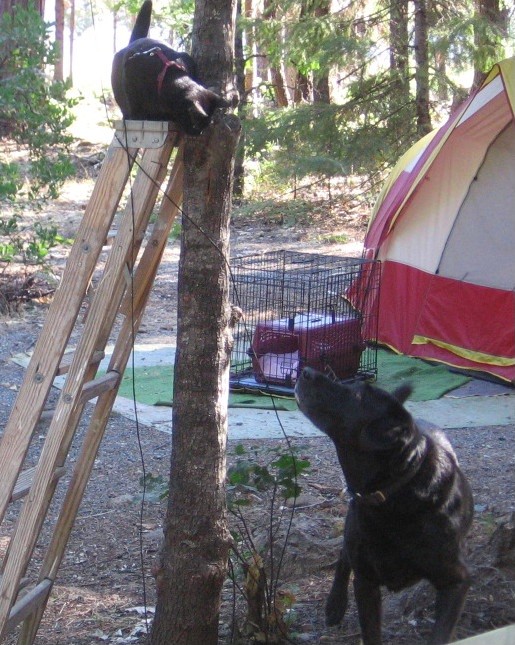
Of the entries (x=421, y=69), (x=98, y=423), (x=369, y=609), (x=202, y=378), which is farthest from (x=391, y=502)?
(x=421, y=69)

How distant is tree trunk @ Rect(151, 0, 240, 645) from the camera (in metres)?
2.96

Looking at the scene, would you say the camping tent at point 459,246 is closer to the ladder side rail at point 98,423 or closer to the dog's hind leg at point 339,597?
the dog's hind leg at point 339,597

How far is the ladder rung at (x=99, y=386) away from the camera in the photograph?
304cm

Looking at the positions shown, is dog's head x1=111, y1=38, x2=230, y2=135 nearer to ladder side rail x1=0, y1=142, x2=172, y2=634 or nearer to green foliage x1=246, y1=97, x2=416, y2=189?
ladder side rail x1=0, y1=142, x2=172, y2=634

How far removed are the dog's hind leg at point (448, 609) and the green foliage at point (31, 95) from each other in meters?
6.56

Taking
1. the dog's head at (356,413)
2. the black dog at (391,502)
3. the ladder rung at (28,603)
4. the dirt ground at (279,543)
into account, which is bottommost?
the dirt ground at (279,543)

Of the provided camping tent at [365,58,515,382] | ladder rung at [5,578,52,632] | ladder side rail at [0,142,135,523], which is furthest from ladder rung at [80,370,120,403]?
camping tent at [365,58,515,382]

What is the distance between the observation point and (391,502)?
3348 millimetres

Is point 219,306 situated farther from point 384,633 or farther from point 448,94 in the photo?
point 448,94

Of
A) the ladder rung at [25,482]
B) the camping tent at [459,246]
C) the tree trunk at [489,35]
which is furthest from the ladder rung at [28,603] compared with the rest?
the tree trunk at [489,35]

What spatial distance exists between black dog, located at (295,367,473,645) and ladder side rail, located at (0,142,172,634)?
1014 millimetres

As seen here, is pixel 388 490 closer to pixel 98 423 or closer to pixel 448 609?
pixel 448 609

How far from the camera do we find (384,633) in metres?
3.77

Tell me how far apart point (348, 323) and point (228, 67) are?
5.27 meters
